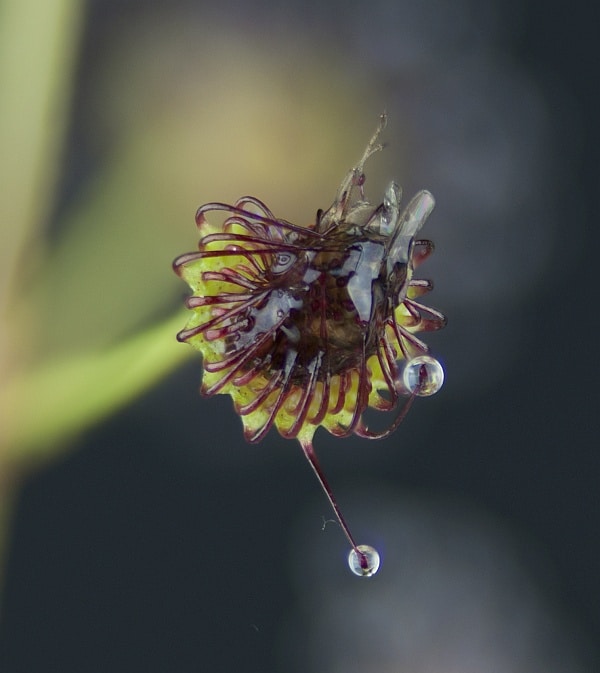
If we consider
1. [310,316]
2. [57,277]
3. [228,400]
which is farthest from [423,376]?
[57,277]

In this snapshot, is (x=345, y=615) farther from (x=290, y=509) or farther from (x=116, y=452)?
(x=116, y=452)

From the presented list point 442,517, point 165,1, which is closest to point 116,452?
point 442,517

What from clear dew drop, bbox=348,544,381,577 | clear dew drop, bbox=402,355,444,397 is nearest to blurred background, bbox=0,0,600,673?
clear dew drop, bbox=348,544,381,577

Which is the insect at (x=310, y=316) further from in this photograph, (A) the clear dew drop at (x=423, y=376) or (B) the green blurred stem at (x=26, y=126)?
(B) the green blurred stem at (x=26, y=126)

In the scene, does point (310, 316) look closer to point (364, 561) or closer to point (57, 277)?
point (364, 561)

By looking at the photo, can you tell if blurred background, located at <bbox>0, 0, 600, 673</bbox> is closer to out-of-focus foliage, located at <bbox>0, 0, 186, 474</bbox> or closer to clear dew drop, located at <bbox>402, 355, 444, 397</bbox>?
out-of-focus foliage, located at <bbox>0, 0, 186, 474</bbox>

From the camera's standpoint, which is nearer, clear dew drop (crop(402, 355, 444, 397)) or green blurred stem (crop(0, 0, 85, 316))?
clear dew drop (crop(402, 355, 444, 397))

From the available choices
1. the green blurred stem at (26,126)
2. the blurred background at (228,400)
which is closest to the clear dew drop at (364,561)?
the blurred background at (228,400)
